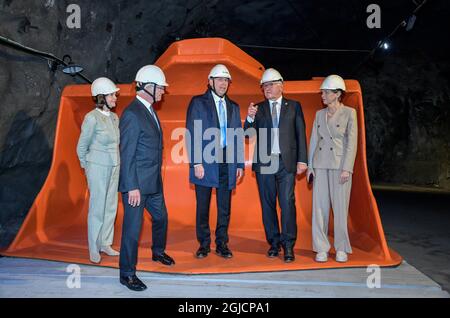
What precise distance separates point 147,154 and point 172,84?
1590 mm

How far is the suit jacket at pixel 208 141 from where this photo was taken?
3.52 m

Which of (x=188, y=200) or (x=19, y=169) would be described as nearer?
(x=188, y=200)

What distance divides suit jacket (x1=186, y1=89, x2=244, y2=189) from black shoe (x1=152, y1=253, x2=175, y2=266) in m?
0.70

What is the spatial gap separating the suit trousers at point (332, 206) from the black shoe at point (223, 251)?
782 millimetres

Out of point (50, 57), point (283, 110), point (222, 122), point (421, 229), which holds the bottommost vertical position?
point (421, 229)

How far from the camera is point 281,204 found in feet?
11.8

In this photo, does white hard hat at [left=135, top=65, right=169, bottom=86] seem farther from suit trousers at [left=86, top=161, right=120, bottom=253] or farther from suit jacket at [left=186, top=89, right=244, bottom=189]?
suit trousers at [left=86, top=161, right=120, bottom=253]

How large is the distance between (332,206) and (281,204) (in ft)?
1.54

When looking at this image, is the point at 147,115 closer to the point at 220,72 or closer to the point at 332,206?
the point at 220,72

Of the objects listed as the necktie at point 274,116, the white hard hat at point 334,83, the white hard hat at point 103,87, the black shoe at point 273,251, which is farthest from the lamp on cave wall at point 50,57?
the black shoe at point 273,251

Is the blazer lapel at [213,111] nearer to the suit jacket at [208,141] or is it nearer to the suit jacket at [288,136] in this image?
the suit jacket at [208,141]

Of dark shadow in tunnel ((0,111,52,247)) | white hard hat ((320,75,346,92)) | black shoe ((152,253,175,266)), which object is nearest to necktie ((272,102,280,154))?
white hard hat ((320,75,346,92))

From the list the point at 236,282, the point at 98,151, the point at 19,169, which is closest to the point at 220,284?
the point at 236,282
